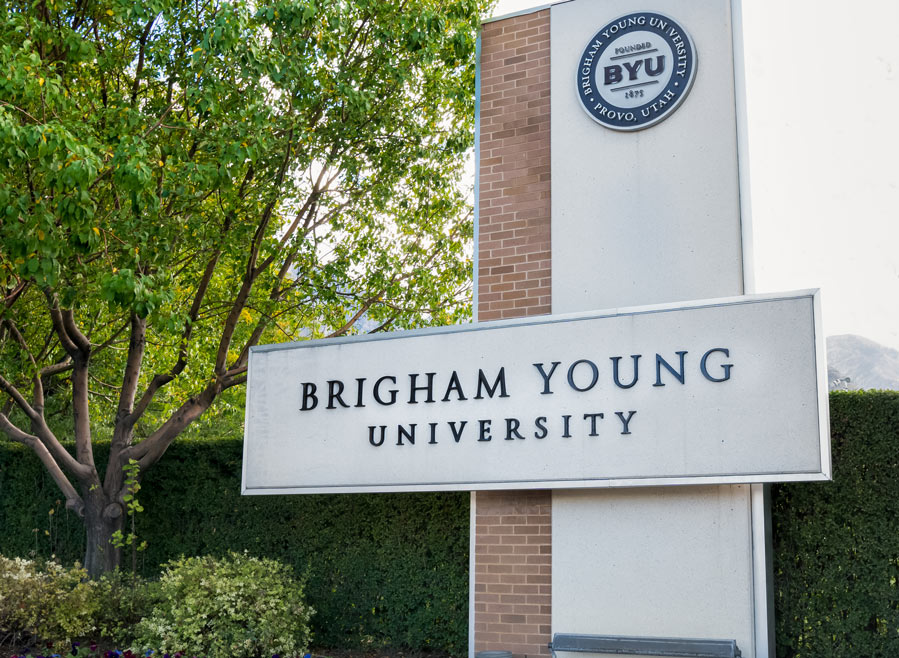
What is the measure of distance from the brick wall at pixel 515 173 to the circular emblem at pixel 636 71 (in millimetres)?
457

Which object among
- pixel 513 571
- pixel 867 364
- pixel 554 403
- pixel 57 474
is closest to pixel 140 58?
pixel 57 474

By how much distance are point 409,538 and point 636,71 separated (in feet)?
15.8

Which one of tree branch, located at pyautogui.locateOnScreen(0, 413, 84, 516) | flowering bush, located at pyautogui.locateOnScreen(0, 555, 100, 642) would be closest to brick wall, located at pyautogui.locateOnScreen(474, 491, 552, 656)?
flowering bush, located at pyautogui.locateOnScreen(0, 555, 100, 642)

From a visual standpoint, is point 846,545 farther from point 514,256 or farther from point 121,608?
point 121,608

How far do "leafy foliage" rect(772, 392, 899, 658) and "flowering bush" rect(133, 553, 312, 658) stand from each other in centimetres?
416

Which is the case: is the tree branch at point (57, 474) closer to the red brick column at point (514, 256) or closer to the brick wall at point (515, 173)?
the red brick column at point (514, 256)

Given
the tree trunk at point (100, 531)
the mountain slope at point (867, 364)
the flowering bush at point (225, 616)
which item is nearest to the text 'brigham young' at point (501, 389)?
the flowering bush at point (225, 616)

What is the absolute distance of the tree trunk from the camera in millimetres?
10242

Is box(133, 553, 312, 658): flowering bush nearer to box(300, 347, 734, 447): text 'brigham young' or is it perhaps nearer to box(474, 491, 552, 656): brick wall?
box(300, 347, 734, 447): text 'brigham young'

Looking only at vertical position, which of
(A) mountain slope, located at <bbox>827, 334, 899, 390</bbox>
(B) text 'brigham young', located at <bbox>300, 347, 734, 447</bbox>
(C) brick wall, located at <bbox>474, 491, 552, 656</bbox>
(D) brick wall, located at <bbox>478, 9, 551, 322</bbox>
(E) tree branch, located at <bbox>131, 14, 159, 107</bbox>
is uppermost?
(A) mountain slope, located at <bbox>827, 334, 899, 390</bbox>

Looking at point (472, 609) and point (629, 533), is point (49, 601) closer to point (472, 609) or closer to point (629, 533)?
point (472, 609)

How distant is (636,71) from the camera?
7508mm

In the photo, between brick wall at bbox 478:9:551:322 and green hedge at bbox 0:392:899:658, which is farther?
brick wall at bbox 478:9:551:322

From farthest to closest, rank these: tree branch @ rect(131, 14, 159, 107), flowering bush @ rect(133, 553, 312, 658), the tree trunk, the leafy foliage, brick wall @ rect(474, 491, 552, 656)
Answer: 1. the tree trunk
2. tree branch @ rect(131, 14, 159, 107)
3. flowering bush @ rect(133, 553, 312, 658)
4. brick wall @ rect(474, 491, 552, 656)
5. the leafy foliage
